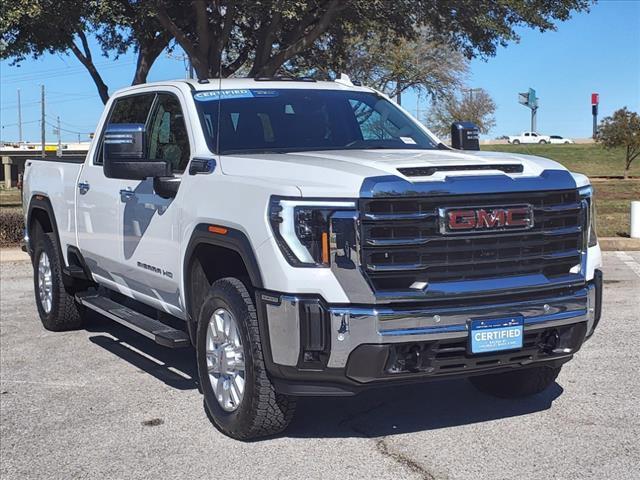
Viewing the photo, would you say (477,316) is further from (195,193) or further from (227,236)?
(195,193)

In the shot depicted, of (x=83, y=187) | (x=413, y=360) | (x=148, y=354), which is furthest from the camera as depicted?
(x=148, y=354)

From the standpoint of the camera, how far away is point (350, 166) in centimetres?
449

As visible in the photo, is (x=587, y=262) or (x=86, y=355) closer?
(x=587, y=262)

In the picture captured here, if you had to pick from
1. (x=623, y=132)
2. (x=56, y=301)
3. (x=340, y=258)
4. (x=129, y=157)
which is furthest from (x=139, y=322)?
(x=623, y=132)

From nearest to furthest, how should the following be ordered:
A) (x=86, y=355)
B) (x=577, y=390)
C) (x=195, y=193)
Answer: (x=195, y=193) → (x=577, y=390) → (x=86, y=355)

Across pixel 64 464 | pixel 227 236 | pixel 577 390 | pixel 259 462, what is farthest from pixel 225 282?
pixel 577 390

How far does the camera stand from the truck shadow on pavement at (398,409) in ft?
16.6

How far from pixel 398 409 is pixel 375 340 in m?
1.42

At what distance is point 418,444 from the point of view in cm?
473

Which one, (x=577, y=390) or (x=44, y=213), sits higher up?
(x=44, y=213)

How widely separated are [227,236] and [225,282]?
0.28 meters

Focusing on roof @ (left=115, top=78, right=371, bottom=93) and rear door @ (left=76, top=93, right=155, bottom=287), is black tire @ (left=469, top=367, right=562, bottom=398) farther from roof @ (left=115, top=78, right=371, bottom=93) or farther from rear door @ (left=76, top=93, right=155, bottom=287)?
rear door @ (left=76, top=93, right=155, bottom=287)

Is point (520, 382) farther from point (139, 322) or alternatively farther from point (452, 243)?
point (139, 322)

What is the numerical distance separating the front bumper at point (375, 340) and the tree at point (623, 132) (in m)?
39.0
